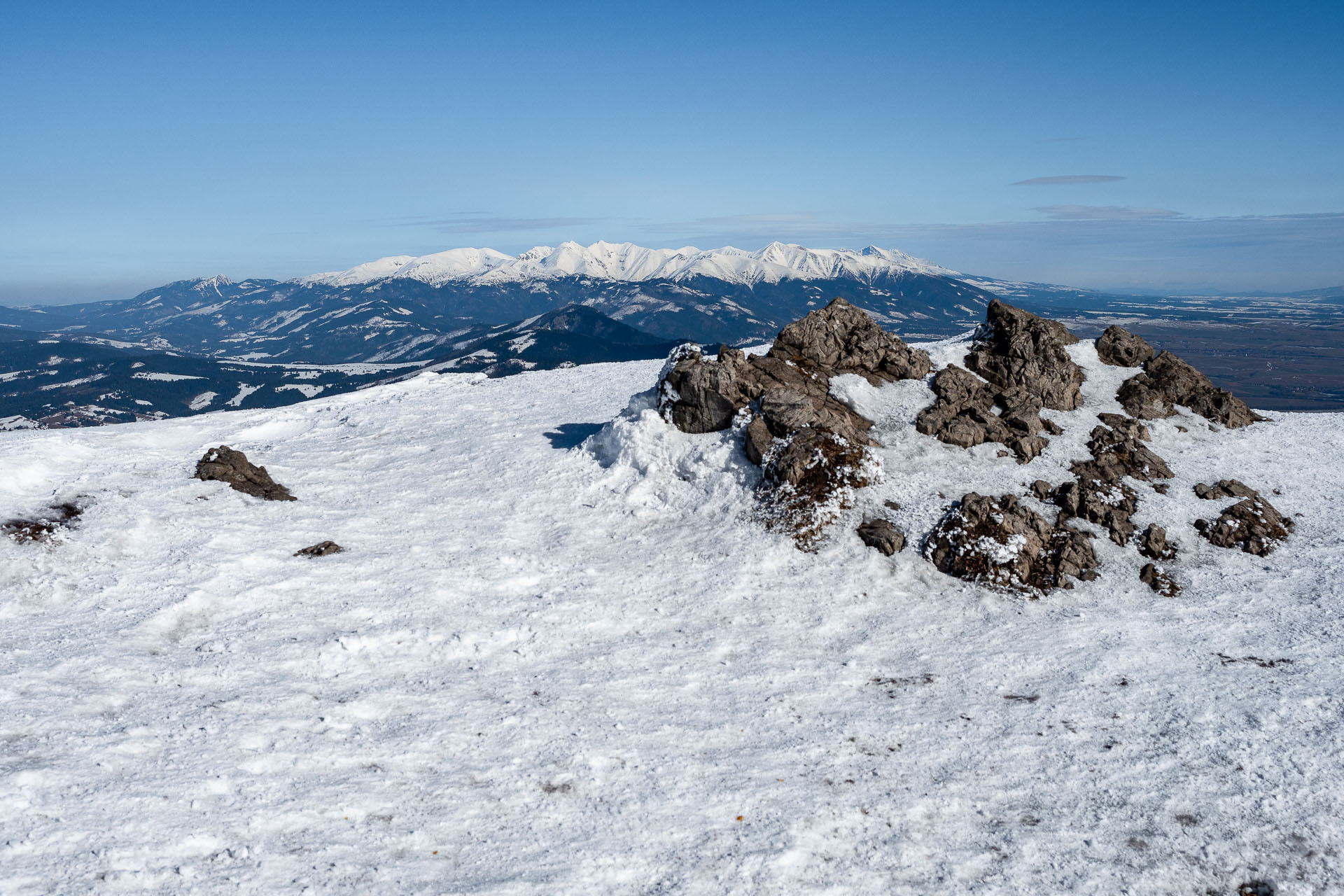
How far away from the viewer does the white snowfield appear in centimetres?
1282

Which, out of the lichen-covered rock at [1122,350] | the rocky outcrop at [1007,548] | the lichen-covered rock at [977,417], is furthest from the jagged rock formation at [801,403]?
the lichen-covered rock at [1122,350]

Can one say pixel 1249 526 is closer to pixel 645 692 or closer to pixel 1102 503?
pixel 1102 503

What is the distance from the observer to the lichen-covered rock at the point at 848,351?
3806cm

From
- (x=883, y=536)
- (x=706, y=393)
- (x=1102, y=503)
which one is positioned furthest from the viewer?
(x=706, y=393)

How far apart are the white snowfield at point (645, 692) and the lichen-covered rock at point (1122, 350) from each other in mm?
7560

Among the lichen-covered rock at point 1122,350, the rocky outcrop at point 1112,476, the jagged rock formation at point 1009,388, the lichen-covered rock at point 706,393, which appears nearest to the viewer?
the rocky outcrop at point 1112,476

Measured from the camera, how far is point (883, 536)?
86.1 ft

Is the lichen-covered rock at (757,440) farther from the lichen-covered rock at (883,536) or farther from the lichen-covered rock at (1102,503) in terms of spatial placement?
the lichen-covered rock at (1102,503)

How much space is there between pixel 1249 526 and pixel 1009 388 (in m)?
12.7

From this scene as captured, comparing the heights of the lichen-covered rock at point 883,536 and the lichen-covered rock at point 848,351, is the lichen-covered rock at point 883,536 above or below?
below

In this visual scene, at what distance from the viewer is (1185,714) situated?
17391 mm

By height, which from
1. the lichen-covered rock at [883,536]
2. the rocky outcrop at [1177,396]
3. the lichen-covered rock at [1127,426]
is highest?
the rocky outcrop at [1177,396]

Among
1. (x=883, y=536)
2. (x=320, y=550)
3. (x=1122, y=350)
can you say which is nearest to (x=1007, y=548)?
(x=883, y=536)

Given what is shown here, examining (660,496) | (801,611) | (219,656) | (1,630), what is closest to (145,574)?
(1,630)
